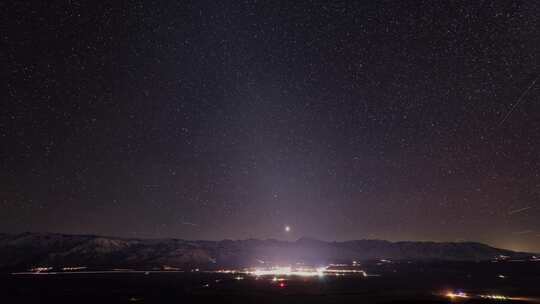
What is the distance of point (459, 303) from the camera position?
78812 mm

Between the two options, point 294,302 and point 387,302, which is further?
point 294,302

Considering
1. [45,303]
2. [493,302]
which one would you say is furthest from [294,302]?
[45,303]

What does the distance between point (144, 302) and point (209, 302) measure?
14.6m

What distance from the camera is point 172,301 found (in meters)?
90.9

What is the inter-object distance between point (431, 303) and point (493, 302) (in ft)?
70.6

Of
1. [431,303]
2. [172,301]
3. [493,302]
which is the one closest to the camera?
[431,303]

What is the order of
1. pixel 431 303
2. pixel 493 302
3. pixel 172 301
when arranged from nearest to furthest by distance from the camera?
1. pixel 431 303
2. pixel 493 302
3. pixel 172 301

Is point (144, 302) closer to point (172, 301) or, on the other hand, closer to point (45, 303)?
point (172, 301)

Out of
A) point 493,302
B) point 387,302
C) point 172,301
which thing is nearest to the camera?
point 387,302

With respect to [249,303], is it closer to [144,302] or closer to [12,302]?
[144,302]

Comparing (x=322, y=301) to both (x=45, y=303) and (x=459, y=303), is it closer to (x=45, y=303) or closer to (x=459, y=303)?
(x=459, y=303)

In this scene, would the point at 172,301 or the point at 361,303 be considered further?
the point at 172,301

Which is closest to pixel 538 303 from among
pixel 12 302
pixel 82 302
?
pixel 82 302

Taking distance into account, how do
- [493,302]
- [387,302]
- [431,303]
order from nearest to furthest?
[431,303], [387,302], [493,302]
